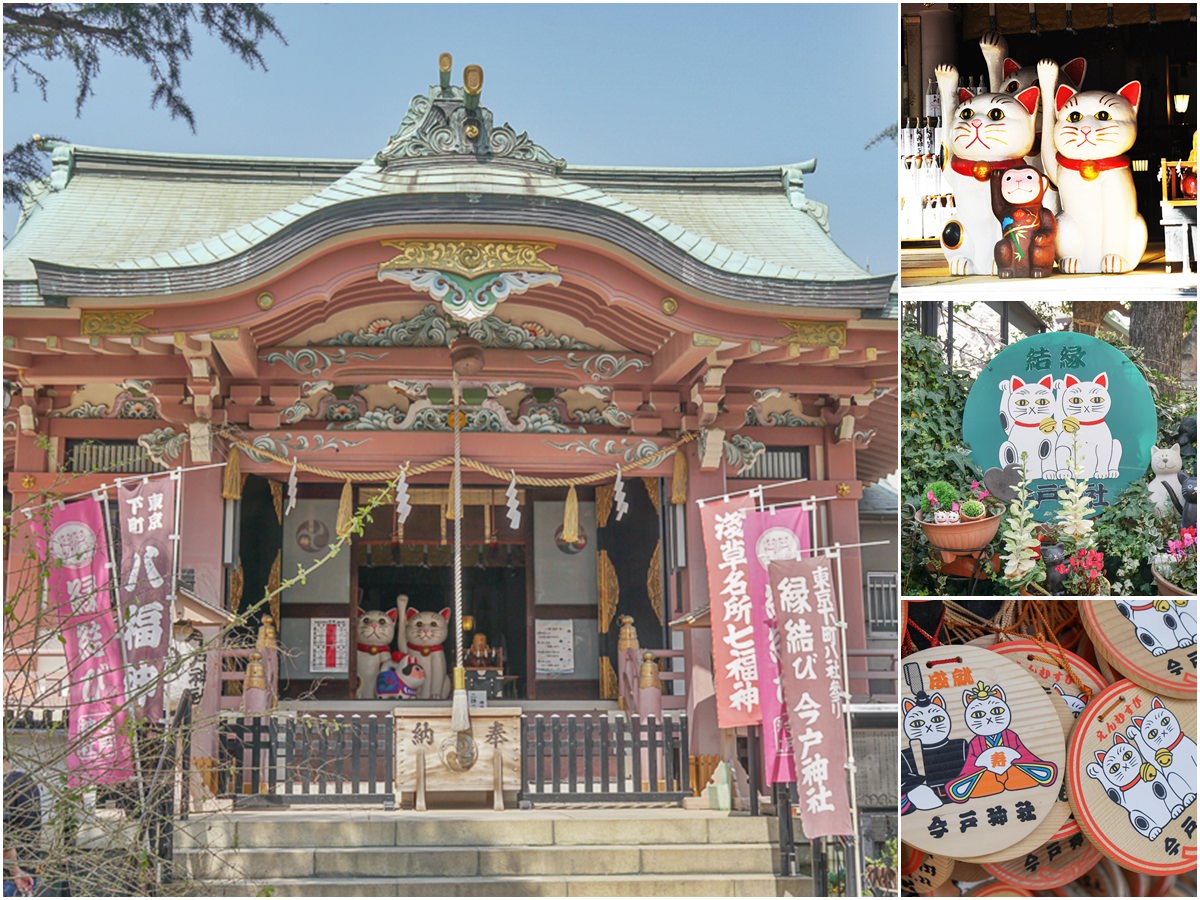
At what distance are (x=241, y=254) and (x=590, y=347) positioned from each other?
2634 mm

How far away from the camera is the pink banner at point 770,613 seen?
8.09 metres

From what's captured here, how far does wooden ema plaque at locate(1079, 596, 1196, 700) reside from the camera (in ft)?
20.2

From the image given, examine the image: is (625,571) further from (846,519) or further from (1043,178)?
(1043,178)

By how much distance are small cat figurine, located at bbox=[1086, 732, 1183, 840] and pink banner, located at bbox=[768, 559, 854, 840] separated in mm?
1821

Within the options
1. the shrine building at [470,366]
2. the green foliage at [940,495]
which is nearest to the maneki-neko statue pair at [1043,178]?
the green foliage at [940,495]

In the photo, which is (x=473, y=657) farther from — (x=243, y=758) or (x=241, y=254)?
(x=241, y=254)

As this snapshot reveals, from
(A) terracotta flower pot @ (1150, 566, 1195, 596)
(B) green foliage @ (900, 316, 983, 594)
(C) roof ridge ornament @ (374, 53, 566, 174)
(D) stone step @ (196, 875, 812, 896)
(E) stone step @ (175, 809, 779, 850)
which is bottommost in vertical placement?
(D) stone step @ (196, 875, 812, 896)

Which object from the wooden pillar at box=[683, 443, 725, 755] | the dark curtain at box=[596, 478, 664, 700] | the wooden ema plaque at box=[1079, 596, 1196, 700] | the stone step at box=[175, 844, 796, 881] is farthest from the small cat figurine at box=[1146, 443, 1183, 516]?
the dark curtain at box=[596, 478, 664, 700]

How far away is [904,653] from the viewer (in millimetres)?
6273

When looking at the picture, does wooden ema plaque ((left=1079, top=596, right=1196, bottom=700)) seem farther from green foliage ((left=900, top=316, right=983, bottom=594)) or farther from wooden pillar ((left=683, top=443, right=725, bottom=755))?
wooden pillar ((left=683, top=443, right=725, bottom=755))

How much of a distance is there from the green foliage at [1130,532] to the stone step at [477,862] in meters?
2.98

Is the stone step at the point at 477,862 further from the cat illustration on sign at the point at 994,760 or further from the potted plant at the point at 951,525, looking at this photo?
the potted plant at the point at 951,525

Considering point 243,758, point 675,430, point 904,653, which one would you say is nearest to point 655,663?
point 675,430

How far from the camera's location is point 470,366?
371 inches
